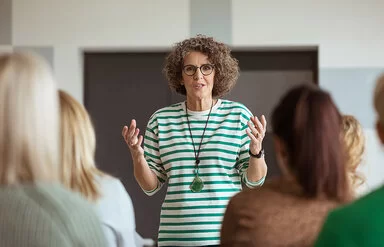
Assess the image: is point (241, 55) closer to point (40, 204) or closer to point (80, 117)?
point (80, 117)

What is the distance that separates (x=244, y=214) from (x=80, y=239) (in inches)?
17.7

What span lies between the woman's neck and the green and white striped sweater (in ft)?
0.09

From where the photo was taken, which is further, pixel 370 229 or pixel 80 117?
pixel 80 117

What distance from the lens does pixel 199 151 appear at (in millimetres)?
2199

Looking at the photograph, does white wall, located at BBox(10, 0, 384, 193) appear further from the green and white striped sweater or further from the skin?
the green and white striped sweater

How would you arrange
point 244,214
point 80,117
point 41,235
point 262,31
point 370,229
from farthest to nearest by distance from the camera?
point 262,31 → point 80,117 → point 244,214 → point 41,235 → point 370,229

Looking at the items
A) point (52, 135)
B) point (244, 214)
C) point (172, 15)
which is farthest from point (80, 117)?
point (172, 15)

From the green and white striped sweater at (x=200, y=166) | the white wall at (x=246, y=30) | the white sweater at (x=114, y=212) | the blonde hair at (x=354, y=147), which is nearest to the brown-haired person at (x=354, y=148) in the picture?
the blonde hair at (x=354, y=147)

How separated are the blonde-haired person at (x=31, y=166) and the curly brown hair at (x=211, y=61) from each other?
48.8 inches

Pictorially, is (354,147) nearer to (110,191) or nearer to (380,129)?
(380,129)

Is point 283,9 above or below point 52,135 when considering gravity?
above

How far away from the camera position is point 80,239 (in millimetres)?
1165

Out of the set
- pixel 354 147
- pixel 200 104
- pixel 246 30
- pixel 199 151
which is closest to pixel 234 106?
pixel 200 104

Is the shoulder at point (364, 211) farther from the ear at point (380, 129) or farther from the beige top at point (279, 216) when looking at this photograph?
the beige top at point (279, 216)
